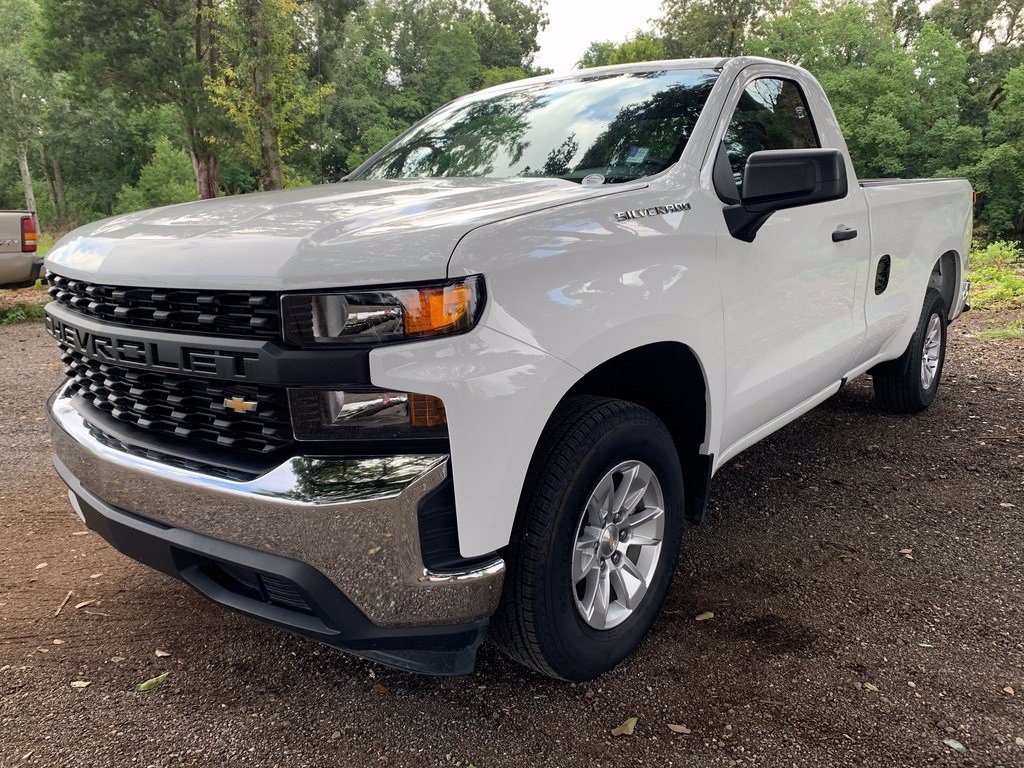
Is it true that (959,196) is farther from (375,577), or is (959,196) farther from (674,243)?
(375,577)

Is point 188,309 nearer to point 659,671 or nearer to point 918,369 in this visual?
point 659,671

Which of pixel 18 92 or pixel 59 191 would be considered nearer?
pixel 18 92

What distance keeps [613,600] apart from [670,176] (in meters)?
1.41

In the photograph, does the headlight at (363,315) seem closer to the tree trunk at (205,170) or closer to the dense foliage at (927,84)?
the tree trunk at (205,170)

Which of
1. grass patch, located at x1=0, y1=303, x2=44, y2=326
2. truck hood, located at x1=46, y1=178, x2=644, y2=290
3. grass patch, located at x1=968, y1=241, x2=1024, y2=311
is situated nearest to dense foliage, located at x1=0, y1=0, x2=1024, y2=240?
grass patch, located at x1=0, y1=303, x2=44, y2=326

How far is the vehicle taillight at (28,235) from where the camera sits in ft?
29.2

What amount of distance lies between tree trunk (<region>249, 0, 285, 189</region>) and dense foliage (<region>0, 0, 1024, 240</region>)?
36 mm

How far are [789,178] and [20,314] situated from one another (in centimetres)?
1021

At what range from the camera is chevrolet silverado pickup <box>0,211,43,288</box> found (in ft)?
28.8

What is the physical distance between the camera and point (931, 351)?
16.7 ft

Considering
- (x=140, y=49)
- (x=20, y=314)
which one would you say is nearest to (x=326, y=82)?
(x=140, y=49)

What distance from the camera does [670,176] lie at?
2.59m

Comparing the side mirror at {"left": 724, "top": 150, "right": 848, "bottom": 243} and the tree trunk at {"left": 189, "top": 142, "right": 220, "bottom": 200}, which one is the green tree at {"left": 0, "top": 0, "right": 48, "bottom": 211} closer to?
the tree trunk at {"left": 189, "top": 142, "right": 220, "bottom": 200}

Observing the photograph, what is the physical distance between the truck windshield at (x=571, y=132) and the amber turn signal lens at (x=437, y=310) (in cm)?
104
